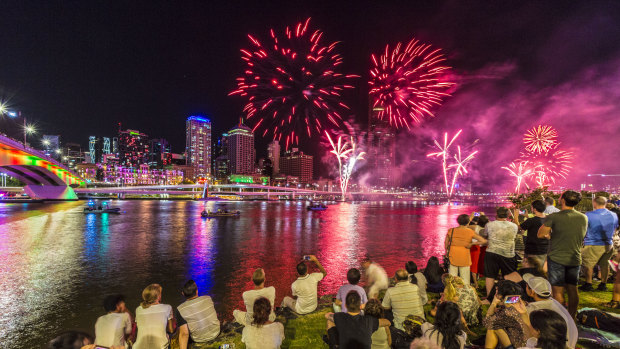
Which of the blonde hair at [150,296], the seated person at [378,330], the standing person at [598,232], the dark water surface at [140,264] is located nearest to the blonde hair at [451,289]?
the seated person at [378,330]

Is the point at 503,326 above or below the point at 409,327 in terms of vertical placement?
above

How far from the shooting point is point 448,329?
12.4 feet

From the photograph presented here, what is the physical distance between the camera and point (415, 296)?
18.5 ft

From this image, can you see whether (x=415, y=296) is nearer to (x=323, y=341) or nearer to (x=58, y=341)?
(x=323, y=341)

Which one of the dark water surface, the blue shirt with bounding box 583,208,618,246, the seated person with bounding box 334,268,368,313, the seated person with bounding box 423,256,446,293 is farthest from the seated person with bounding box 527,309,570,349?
the dark water surface

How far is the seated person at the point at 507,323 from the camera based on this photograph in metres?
4.16

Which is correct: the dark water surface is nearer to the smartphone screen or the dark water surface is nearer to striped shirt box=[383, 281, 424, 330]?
striped shirt box=[383, 281, 424, 330]

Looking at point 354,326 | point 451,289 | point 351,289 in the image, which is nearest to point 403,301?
point 451,289

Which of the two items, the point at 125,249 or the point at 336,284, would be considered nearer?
the point at 336,284

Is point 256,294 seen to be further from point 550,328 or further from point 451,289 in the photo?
point 550,328

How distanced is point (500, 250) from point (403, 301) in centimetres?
355

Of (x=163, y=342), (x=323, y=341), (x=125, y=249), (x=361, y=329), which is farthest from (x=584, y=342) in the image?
A: (x=125, y=249)

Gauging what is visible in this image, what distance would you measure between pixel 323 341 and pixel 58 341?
4517 millimetres

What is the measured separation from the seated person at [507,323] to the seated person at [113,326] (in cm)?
605
